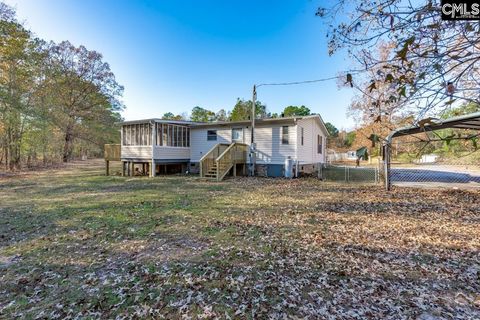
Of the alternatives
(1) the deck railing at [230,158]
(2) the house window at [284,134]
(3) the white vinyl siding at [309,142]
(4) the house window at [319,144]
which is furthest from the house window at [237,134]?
(4) the house window at [319,144]

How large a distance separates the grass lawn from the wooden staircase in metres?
5.93

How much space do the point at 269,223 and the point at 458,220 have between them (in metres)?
4.46

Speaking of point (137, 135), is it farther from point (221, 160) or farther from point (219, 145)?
point (221, 160)

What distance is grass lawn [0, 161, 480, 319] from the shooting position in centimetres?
264

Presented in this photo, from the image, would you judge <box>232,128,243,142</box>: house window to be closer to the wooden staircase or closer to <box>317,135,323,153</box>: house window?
the wooden staircase

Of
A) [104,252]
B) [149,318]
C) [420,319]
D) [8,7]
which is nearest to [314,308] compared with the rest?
[420,319]

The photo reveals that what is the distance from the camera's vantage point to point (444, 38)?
7.41 ft

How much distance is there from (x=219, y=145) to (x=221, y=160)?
4.82 ft

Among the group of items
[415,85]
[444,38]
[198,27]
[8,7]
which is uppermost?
A: [8,7]

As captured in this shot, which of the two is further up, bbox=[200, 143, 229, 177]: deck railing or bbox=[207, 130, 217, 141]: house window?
bbox=[207, 130, 217, 141]: house window

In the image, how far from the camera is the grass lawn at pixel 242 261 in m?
2.64

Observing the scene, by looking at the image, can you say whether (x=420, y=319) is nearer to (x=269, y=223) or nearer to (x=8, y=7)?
(x=269, y=223)

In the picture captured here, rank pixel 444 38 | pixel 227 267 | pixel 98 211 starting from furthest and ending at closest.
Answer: pixel 98 211
pixel 227 267
pixel 444 38

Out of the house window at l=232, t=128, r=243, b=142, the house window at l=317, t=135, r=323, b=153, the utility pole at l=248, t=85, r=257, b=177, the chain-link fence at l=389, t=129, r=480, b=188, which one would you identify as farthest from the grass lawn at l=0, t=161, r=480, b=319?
the house window at l=317, t=135, r=323, b=153
